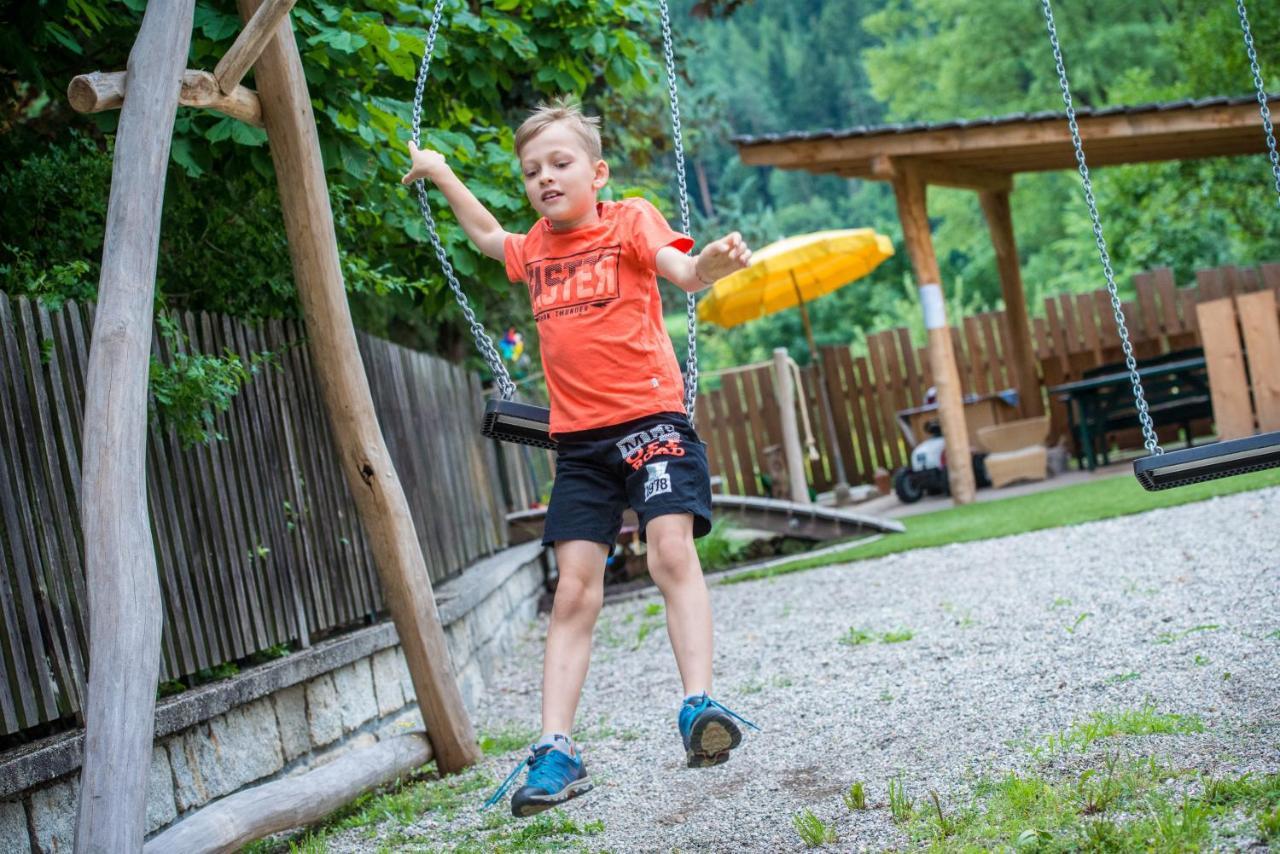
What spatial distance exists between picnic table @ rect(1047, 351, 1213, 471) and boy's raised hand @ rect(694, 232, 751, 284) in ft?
29.8

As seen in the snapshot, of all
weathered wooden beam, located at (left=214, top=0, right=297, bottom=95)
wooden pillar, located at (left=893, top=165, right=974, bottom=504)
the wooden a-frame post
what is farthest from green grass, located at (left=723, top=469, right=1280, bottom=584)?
weathered wooden beam, located at (left=214, top=0, right=297, bottom=95)

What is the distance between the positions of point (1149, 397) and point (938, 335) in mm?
2212

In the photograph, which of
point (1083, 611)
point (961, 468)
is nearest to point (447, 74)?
point (1083, 611)

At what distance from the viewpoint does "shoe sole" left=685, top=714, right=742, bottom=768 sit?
10.4ft

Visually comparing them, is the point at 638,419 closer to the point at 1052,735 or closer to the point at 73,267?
the point at 1052,735

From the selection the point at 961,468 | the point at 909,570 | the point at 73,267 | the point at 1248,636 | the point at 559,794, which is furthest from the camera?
the point at 961,468

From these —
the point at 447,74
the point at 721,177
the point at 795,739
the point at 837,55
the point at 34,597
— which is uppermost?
the point at 837,55

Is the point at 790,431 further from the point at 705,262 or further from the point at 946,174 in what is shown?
the point at 705,262

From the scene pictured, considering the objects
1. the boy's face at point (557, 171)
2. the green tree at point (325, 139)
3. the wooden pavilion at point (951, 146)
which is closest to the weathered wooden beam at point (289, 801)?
the boy's face at point (557, 171)

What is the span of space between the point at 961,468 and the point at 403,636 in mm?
7854

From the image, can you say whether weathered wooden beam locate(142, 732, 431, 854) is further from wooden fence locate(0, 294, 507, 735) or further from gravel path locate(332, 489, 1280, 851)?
wooden fence locate(0, 294, 507, 735)

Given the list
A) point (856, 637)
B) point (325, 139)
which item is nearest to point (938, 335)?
point (856, 637)

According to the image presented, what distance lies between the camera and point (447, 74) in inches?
235

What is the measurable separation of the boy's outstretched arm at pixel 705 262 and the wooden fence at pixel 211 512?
188cm
